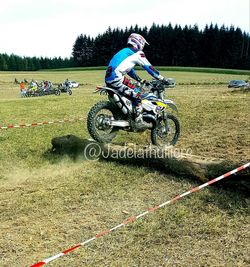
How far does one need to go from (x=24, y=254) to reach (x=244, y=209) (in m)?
3.10

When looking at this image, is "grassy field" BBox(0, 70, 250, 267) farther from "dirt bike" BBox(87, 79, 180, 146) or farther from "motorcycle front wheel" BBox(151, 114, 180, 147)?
"dirt bike" BBox(87, 79, 180, 146)

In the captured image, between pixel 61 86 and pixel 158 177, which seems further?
pixel 61 86

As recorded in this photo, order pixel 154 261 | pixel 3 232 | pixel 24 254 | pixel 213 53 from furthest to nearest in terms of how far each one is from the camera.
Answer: pixel 213 53
pixel 3 232
pixel 24 254
pixel 154 261

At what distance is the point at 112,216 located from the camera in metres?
5.15

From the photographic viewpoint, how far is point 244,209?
16.4 feet

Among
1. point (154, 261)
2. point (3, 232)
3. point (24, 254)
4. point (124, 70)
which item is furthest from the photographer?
point (124, 70)

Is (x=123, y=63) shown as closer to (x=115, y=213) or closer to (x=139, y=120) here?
(x=139, y=120)

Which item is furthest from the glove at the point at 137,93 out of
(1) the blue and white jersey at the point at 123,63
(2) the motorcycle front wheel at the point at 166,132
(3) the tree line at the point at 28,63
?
(3) the tree line at the point at 28,63

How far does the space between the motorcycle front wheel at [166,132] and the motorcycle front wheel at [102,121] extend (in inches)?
46.0

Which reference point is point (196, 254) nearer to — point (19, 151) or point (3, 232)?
point (3, 232)

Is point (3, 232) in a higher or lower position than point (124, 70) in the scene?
lower

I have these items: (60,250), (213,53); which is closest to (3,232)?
(60,250)

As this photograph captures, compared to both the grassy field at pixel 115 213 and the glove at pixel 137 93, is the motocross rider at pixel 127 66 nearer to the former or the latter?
the glove at pixel 137 93

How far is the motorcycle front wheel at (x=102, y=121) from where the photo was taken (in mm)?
7285
